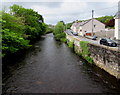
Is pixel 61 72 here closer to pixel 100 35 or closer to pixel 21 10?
pixel 21 10

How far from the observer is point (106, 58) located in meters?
15.4

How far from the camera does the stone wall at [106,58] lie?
44.1 feet

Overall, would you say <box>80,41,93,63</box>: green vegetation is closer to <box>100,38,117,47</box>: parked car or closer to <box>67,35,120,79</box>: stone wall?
<box>67,35,120,79</box>: stone wall

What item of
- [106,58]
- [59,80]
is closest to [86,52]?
[106,58]

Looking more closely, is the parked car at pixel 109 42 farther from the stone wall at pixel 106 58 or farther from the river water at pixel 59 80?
the river water at pixel 59 80

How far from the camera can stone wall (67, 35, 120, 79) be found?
13445 millimetres

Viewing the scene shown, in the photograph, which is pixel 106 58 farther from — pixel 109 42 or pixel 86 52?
pixel 109 42

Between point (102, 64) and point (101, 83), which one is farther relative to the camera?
point (102, 64)

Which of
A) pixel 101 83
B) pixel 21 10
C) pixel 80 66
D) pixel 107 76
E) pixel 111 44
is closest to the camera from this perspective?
pixel 101 83

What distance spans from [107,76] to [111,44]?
7.93 metres

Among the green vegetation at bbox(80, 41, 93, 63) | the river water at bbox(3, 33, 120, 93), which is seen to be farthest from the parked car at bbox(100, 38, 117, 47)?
the river water at bbox(3, 33, 120, 93)

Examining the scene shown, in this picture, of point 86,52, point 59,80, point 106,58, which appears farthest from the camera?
point 86,52

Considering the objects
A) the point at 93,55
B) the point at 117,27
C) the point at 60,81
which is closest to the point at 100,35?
the point at 117,27

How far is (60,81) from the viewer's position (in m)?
13.3
